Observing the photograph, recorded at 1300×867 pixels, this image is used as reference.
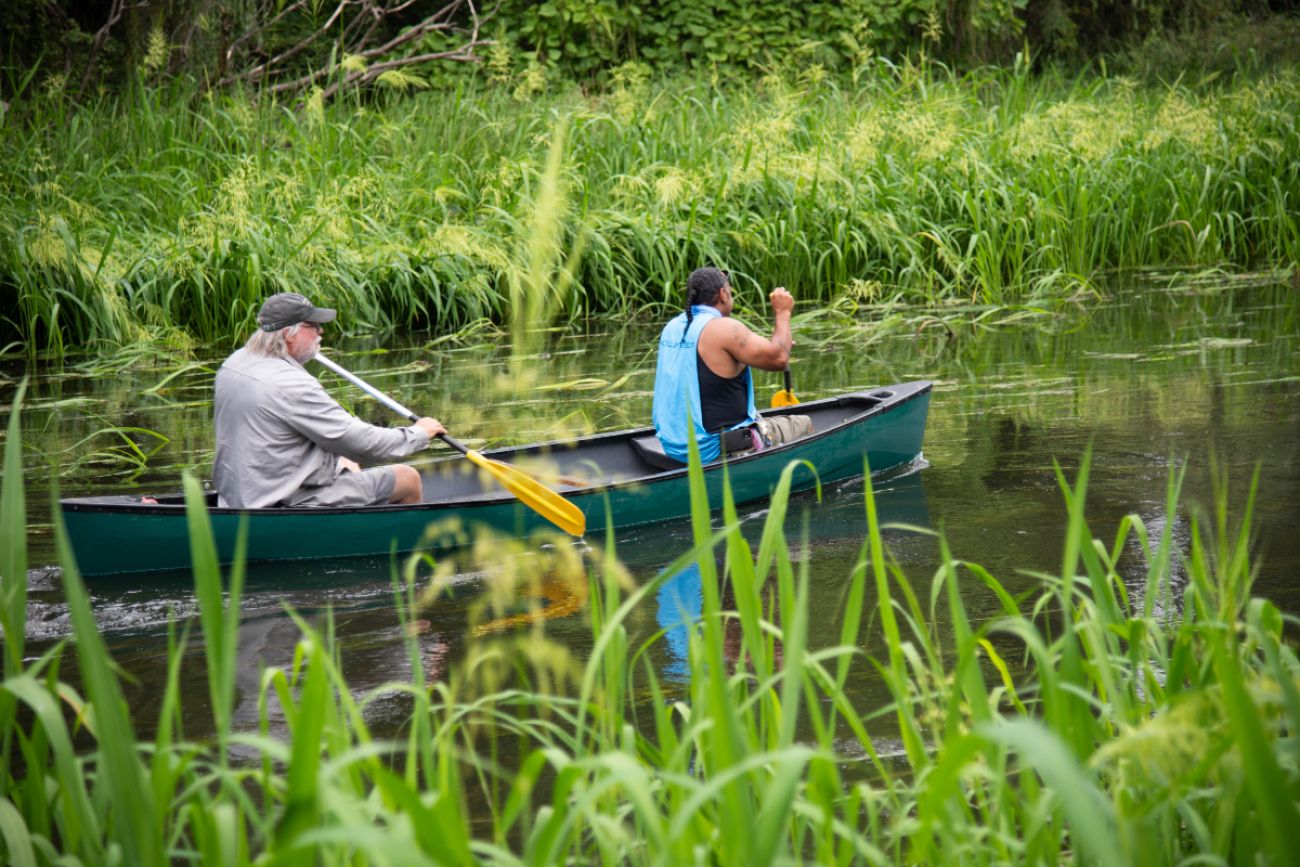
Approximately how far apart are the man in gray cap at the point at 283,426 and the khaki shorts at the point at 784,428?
1766 mm

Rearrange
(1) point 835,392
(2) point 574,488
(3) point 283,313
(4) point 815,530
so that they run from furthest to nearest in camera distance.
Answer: (1) point 835,392 < (4) point 815,530 < (2) point 574,488 < (3) point 283,313

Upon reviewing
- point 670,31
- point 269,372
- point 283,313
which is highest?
point 670,31

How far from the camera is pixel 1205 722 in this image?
2191 mm

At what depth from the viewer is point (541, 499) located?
5516 mm

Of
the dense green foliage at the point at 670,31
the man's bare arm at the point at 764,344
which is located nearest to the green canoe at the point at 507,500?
the man's bare arm at the point at 764,344

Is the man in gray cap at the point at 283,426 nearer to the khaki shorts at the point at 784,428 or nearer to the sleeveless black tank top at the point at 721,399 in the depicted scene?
the sleeveless black tank top at the point at 721,399

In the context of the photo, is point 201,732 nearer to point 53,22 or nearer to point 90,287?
point 90,287

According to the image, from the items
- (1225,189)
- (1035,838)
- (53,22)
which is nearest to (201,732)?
(1035,838)

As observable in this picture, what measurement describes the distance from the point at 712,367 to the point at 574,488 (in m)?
0.91

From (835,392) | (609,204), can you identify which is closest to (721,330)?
(835,392)

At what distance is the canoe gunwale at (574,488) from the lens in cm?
528

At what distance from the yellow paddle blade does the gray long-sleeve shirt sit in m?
0.35

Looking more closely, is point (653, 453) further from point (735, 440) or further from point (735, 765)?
point (735, 765)

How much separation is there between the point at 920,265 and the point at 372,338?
Answer: 13.8 ft
